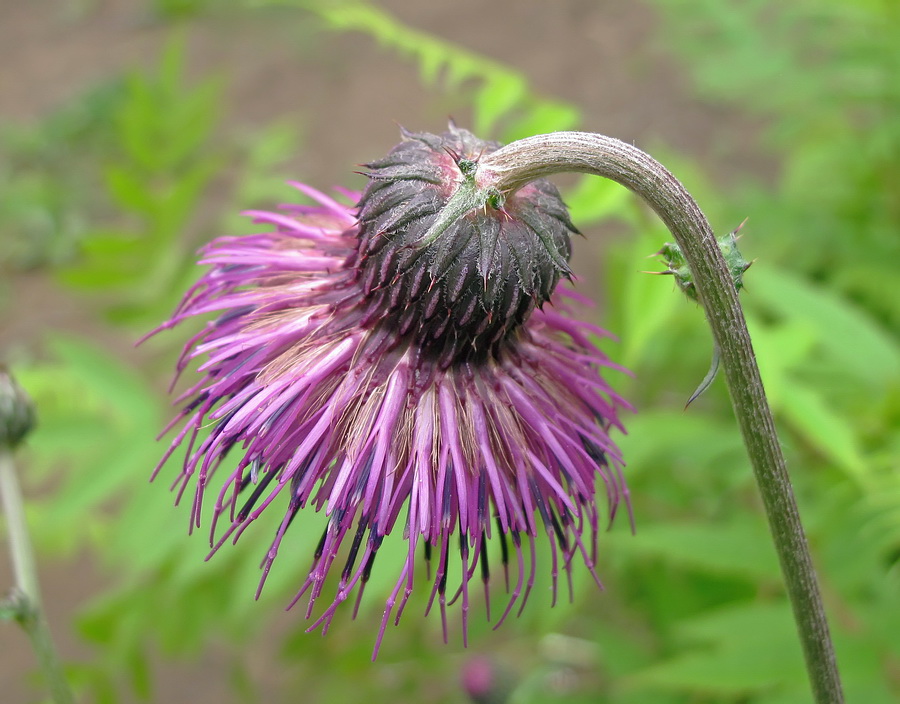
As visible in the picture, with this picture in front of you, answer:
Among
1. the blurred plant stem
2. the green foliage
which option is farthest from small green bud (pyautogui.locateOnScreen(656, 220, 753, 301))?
the blurred plant stem

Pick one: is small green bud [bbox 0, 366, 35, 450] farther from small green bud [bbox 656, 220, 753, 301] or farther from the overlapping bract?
small green bud [bbox 656, 220, 753, 301]

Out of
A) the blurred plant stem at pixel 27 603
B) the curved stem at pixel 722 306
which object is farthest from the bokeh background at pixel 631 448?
the blurred plant stem at pixel 27 603

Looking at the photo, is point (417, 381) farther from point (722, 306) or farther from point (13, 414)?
point (13, 414)

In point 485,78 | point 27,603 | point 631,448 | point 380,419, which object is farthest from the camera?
point 485,78

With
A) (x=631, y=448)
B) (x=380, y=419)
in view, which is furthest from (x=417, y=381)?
(x=631, y=448)

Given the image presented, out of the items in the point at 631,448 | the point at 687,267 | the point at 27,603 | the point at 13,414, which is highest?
the point at 631,448

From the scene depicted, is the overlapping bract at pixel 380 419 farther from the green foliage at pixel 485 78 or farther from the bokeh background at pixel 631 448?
the green foliage at pixel 485 78
